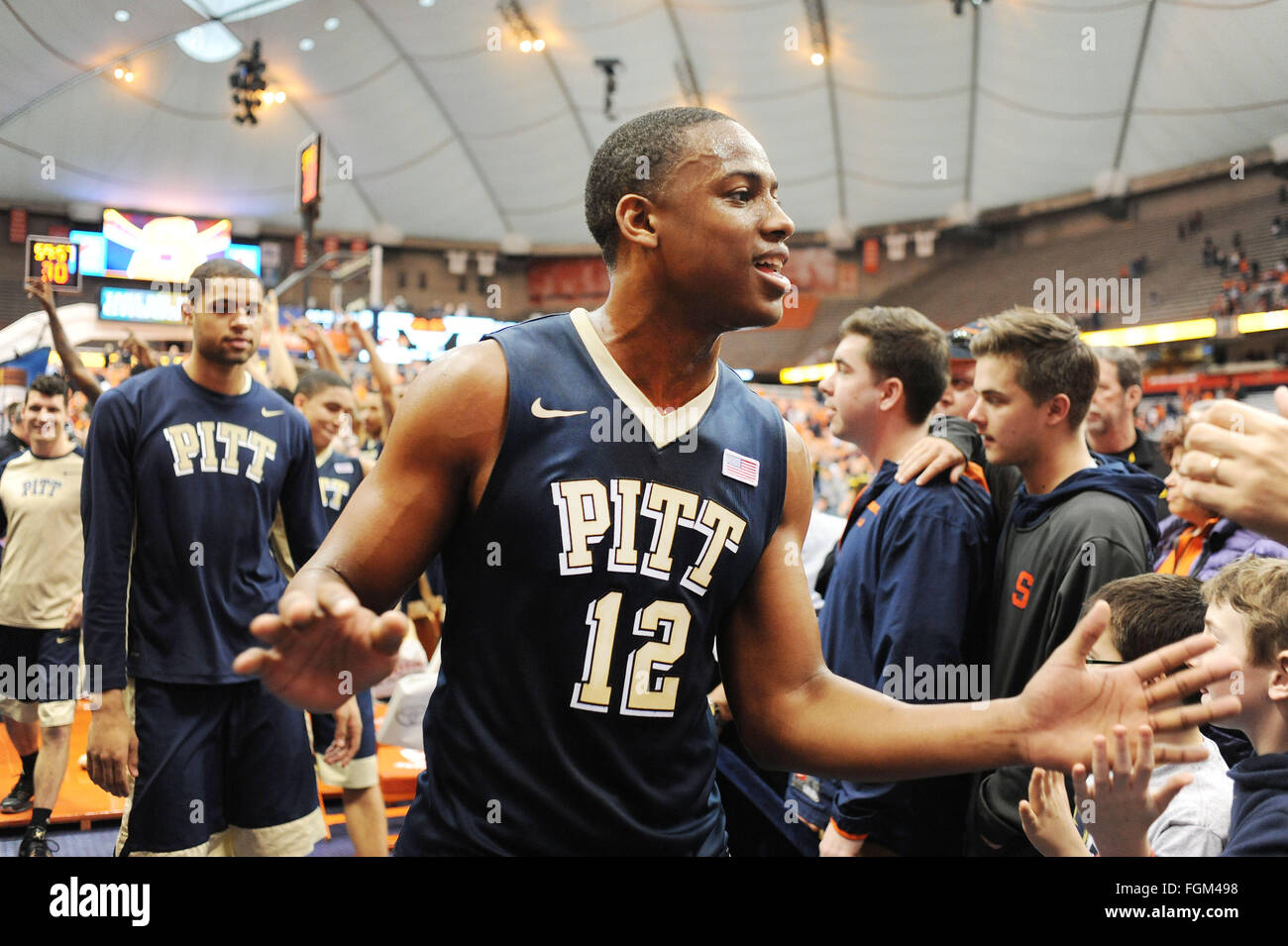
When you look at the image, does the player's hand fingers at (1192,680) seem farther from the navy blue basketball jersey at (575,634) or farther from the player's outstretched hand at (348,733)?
the player's outstretched hand at (348,733)

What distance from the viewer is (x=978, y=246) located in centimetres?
2633

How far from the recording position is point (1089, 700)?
1524 millimetres

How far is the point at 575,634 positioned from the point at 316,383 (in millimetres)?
A: 3332

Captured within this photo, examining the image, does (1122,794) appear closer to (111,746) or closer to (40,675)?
(111,746)

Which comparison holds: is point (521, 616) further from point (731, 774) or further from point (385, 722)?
point (385, 722)

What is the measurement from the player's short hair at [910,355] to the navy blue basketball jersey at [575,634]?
1615 millimetres

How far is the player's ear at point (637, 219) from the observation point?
177cm

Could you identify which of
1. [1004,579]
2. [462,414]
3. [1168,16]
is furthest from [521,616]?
[1168,16]

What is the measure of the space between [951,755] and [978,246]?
2704 cm

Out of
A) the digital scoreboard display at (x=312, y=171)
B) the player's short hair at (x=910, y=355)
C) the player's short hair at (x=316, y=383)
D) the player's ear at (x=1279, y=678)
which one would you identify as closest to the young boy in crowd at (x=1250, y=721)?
the player's ear at (x=1279, y=678)

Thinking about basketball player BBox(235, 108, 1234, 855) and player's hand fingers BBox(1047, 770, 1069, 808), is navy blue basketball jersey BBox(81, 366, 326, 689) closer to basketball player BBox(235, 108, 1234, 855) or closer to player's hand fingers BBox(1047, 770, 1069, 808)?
basketball player BBox(235, 108, 1234, 855)

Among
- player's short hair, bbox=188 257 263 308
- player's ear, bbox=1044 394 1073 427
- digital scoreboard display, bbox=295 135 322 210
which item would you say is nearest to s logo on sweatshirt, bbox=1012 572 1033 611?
player's ear, bbox=1044 394 1073 427

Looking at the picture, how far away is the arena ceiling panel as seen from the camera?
62.8 ft

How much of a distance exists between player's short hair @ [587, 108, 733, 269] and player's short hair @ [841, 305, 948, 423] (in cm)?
146
